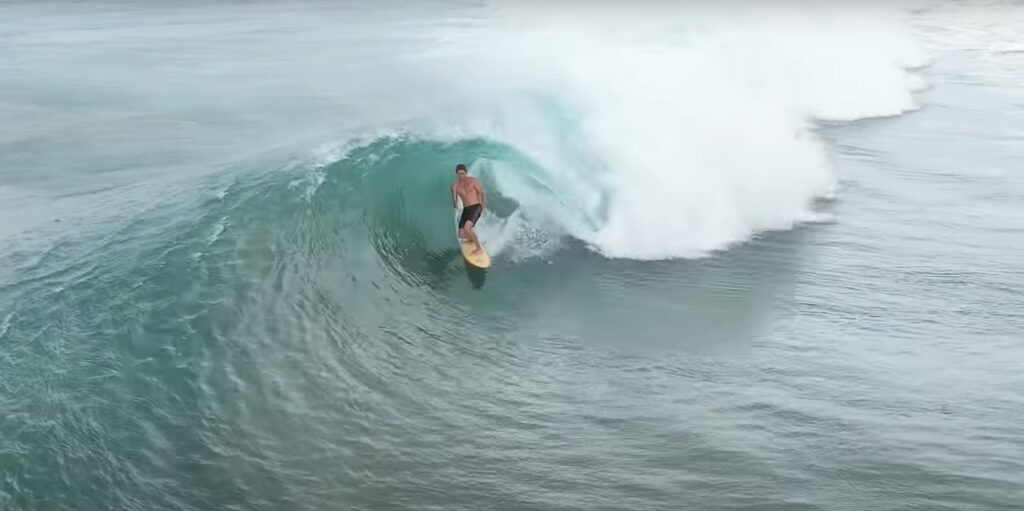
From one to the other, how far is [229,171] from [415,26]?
2911 centimetres

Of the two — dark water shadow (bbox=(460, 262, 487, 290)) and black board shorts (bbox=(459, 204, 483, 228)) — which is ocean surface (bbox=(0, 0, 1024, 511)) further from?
black board shorts (bbox=(459, 204, 483, 228))

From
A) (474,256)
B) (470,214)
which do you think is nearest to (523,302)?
(474,256)

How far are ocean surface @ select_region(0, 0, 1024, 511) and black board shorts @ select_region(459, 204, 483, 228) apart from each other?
22.7 inches

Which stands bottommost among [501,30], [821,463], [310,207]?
[821,463]

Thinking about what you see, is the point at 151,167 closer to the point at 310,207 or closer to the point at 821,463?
the point at 310,207

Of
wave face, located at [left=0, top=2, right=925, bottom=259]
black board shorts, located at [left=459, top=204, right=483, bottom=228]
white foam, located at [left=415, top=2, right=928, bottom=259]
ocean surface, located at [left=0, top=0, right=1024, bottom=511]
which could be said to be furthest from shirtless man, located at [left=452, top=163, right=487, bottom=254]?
white foam, located at [left=415, top=2, right=928, bottom=259]

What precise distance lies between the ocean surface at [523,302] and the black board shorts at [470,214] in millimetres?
577

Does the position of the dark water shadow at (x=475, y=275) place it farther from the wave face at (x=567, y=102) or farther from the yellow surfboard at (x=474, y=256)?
the wave face at (x=567, y=102)

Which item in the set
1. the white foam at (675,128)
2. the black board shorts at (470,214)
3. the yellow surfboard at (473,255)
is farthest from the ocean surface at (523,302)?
the black board shorts at (470,214)

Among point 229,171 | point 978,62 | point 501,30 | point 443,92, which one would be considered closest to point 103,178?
point 229,171

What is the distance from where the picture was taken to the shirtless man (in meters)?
13.9

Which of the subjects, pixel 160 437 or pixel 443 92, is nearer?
pixel 160 437

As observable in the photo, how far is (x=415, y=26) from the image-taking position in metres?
→ 44.8

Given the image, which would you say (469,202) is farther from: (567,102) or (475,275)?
(567,102)
